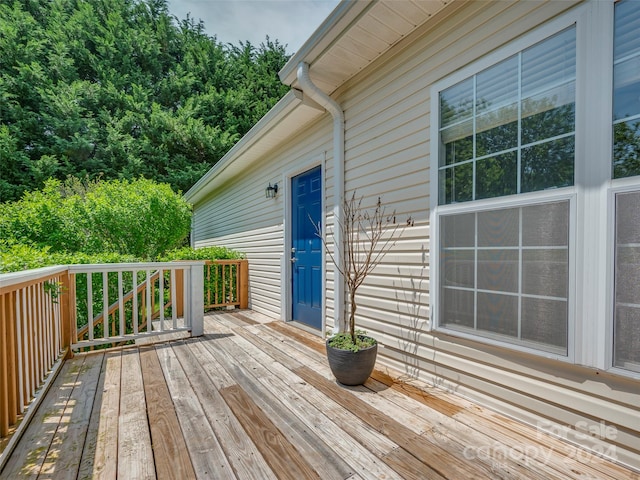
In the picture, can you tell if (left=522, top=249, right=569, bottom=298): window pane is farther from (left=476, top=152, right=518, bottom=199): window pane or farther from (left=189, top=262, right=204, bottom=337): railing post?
(left=189, top=262, right=204, bottom=337): railing post

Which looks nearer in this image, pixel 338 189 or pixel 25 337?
pixel 25 337

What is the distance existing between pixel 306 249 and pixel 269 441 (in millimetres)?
2619

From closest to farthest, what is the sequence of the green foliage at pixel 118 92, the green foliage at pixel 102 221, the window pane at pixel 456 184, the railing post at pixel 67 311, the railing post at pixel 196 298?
the window pane at pixel 456 184
the railing post at pixel 67 311
the railing post at pixel 196 298
the green foliage at pixel 102 221
the green foliage at pixel 118 92

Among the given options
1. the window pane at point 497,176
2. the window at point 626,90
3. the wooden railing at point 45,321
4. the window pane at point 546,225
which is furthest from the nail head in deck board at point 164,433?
the window at point 626,90

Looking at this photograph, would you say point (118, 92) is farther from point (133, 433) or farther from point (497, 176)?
point (497, 176)

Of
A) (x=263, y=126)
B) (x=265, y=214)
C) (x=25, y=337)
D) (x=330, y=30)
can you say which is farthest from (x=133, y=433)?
(x=265, y=214)

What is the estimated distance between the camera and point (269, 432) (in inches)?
68.3

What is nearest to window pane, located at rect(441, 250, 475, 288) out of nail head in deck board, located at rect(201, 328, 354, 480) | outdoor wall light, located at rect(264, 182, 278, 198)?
nail head in deck board, located at rect(201, 328, 354, 480)

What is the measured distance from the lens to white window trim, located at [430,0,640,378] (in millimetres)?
1464

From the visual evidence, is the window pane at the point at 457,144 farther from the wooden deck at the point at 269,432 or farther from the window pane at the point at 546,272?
the wooden deck at the point at 269,432

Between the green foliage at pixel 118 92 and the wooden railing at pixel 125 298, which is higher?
the green foliage at pixel 118 92

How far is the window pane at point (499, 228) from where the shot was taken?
5.98 ft

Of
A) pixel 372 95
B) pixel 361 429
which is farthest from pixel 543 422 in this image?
pixel 372 95

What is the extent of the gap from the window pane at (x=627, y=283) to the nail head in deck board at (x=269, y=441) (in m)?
1.59
